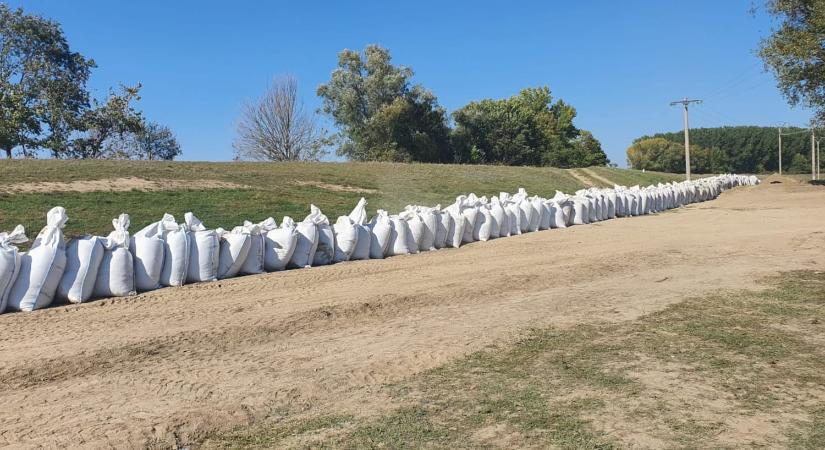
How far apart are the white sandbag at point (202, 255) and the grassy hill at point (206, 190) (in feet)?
11.7

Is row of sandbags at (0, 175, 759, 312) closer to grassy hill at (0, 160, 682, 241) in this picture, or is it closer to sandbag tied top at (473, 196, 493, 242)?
sandbag tied top at (473, 196, 493, 242)

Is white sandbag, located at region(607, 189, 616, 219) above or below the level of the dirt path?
below

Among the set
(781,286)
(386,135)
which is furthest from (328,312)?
(386,135)

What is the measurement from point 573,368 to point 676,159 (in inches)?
3072

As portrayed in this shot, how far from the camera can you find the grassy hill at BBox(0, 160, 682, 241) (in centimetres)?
A: 1141

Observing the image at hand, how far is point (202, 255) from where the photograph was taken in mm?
7449

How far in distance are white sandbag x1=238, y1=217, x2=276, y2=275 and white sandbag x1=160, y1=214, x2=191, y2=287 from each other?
0.88 m

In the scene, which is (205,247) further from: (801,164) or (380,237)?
(801,164)

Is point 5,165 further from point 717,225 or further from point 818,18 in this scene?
point 818,18

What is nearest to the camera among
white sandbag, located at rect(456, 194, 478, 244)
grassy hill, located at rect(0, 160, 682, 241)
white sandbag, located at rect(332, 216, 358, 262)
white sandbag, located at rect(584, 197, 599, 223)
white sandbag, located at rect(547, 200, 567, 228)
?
white sandbag, located at rect(332, 216, 358, 262)

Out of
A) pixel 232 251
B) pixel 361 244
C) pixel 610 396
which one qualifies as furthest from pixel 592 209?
pixel 610 396

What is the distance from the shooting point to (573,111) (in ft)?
206

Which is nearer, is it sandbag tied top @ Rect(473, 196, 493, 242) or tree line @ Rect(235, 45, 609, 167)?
sandbag tied top @ Rect(473, 196, 493, 242)

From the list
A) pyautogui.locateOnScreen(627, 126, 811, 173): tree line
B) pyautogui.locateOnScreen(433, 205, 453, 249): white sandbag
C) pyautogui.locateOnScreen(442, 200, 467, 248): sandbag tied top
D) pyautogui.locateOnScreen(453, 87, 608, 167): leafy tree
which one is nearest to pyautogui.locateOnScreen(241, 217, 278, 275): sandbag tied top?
pyautogui.locateOnScreen(433, 205, 453, 249): white sandbag
